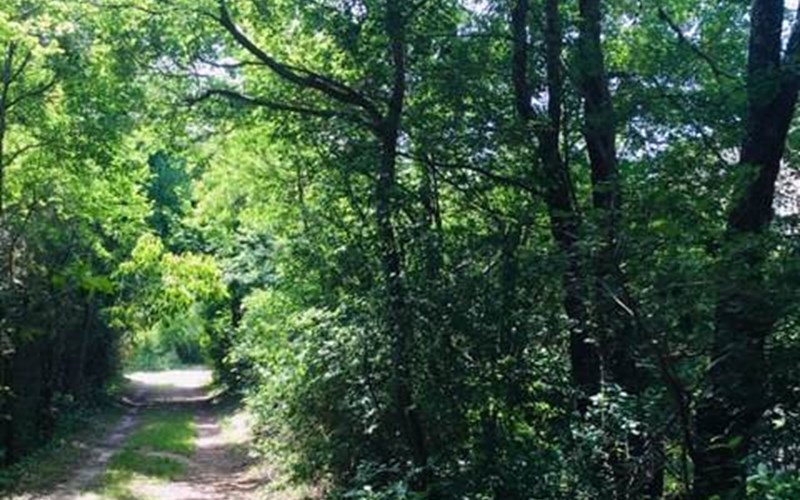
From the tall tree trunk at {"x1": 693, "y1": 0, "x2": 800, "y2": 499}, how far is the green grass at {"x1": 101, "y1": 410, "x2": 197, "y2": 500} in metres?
11.4

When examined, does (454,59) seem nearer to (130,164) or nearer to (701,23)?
(701,23)

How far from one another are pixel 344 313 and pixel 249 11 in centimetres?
488

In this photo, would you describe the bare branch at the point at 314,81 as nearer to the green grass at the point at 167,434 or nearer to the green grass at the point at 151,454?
the green grass at the point at 151,454

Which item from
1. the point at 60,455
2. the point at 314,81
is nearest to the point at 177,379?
the point at 60,455

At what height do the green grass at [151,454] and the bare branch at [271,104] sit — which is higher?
the bare branch at [271,104]

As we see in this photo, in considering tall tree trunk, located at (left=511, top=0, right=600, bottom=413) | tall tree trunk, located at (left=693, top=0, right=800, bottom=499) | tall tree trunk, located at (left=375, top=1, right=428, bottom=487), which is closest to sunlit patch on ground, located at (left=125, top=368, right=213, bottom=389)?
tall tree trunk, located at (left=375, top=1, right=428, bottom=487)

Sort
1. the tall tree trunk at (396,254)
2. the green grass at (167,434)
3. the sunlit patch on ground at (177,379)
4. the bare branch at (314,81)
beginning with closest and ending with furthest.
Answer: the tall tree trunk at (396,254), the bare branch at (314,81), the green grass at (167,434), the sunlit patch on ground at (177,379)

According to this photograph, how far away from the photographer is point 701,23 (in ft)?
35.9

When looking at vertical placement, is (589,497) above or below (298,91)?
below

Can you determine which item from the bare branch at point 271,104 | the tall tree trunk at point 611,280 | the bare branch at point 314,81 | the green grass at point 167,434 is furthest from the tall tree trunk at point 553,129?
the green grass at point 167,434

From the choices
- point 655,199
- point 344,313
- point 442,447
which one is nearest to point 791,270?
point 655,199

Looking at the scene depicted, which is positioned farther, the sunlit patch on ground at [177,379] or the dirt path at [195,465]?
the sunlit patch on ground at [177,379]

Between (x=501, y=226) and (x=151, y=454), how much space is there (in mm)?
14839

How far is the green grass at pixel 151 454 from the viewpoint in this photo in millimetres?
16203
